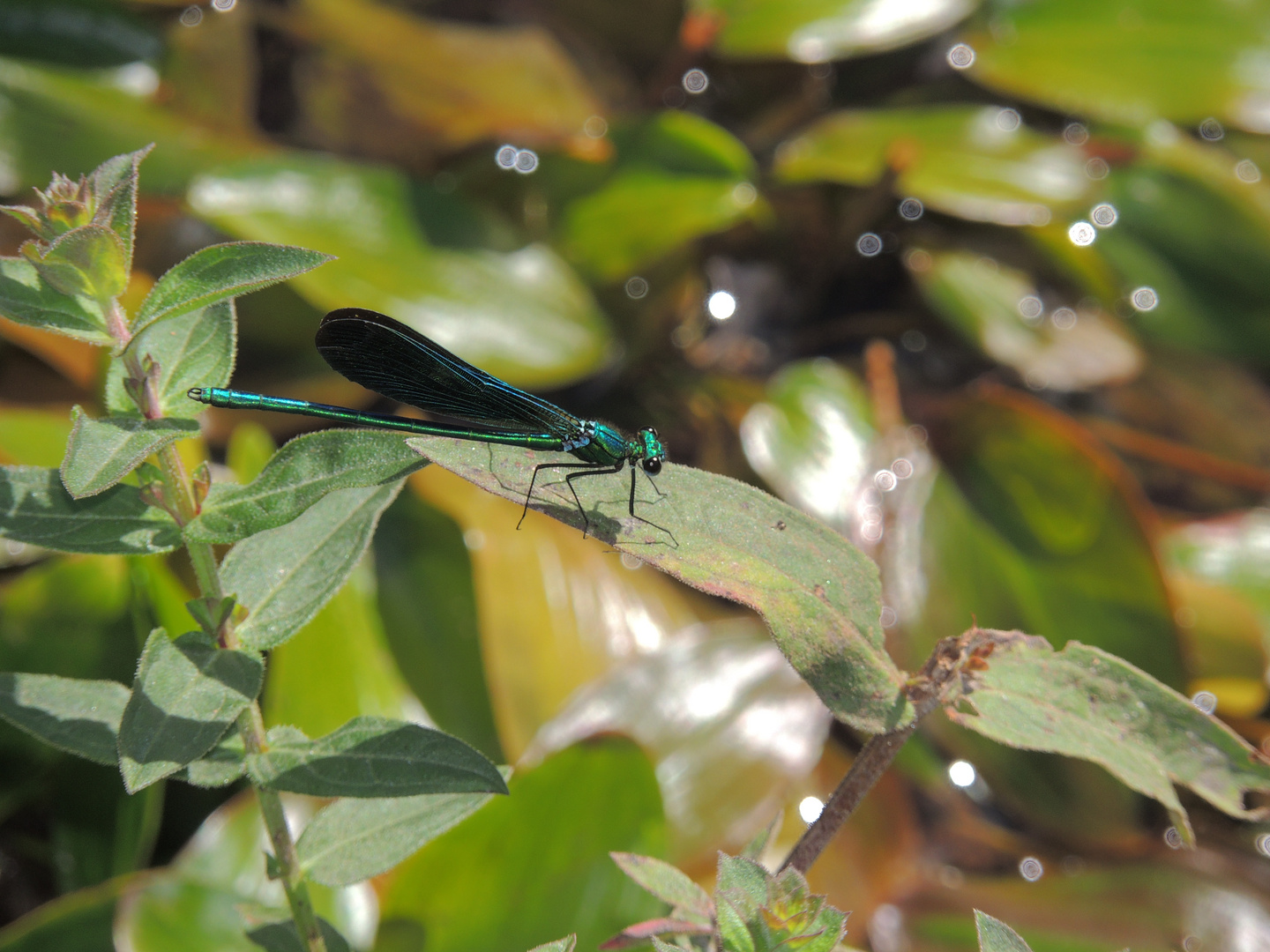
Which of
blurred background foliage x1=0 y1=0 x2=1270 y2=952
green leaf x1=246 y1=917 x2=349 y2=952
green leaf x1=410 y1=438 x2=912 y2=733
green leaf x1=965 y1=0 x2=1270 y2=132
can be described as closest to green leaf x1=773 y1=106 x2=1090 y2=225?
→ blurred background foliage x1=0 y1=0 x2=1270 y2=952

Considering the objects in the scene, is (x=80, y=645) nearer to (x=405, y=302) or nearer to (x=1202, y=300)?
(x=405, y=302)

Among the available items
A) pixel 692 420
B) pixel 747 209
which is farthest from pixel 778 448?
pixel 747 209

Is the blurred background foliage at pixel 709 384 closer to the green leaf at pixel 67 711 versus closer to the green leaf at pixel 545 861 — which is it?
the green leaf at pixel 545 861

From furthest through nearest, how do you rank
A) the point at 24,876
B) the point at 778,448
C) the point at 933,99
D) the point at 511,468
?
the point at 933,99, the point at 778,448, the point at 24,876, the point at 511,468

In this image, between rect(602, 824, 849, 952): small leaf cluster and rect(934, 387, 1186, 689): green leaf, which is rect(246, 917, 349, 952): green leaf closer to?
rect(602, 824, 849, 952): small leaf cluster

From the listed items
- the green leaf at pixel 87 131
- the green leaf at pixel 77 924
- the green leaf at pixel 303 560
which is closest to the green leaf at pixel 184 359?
the green leaf at pixel 303 560
